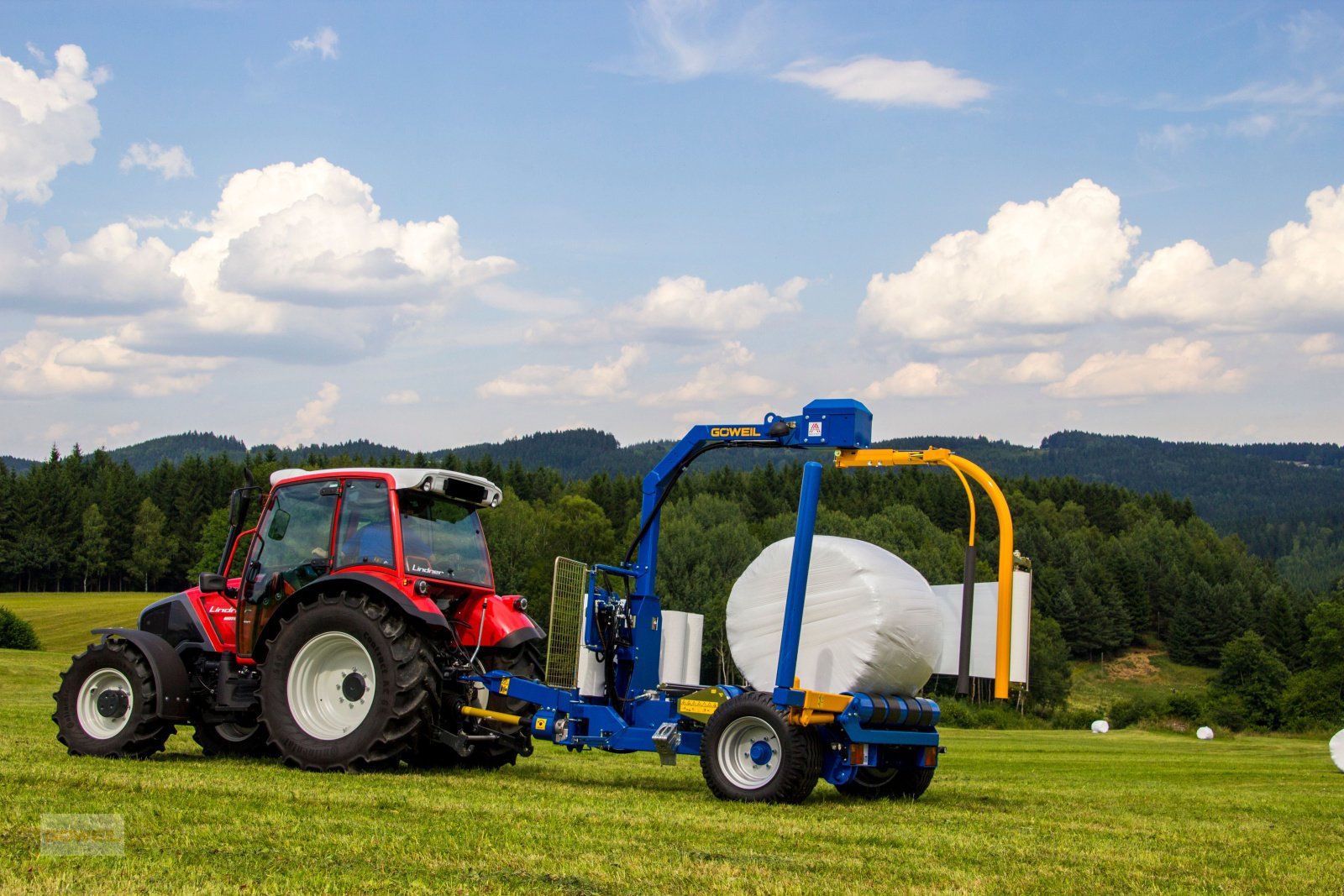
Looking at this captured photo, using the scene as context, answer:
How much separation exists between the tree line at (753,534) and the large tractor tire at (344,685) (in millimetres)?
72726

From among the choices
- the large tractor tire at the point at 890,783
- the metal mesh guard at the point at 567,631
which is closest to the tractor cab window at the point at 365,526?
the metal mesh guard at the point at 567,631

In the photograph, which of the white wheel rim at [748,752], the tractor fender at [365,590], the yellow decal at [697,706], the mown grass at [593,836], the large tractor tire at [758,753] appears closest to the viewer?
the mown grass at [593,836]

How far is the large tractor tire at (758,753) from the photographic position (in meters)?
10.6

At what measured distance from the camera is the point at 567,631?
40.6 ft

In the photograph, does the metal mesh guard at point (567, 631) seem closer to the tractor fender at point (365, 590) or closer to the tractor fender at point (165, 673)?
the tractor fender at point (365, 590)

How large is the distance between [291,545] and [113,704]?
2.28 metres

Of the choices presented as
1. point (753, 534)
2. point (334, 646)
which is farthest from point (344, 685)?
point (753, 534)

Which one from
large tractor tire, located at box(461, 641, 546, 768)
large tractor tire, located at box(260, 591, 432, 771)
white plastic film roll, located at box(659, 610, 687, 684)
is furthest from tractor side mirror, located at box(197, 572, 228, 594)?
white plastic film roll, located at box(659, 610, 687, 684)

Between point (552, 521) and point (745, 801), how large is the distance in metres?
79.0

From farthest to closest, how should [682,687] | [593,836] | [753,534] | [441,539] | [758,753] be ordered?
[753,534] < [441,539] < [682,687] < [758,753] < [593,836]

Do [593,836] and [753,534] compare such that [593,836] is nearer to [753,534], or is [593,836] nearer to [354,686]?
[354,686]

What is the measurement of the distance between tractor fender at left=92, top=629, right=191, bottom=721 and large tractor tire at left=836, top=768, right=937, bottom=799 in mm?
6437

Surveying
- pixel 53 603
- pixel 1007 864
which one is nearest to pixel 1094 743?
pixel 1007 864

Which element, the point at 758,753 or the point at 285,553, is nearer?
the point at 758,753
